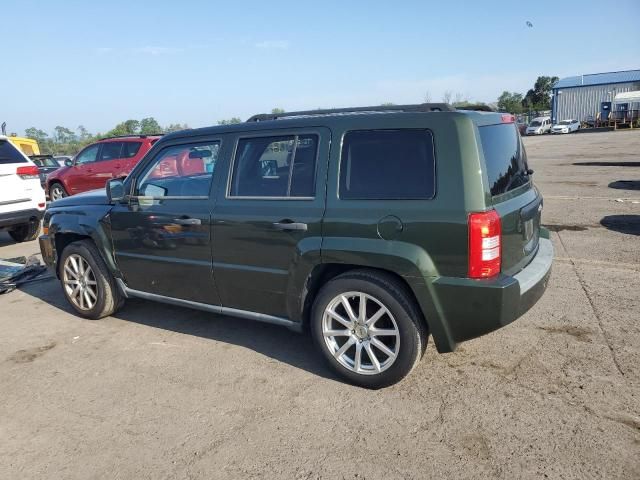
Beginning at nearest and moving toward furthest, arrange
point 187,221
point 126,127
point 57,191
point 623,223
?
point 187,221 → point 623,223 → point 57,191 → point 126,127

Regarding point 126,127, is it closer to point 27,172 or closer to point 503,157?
point 27,172

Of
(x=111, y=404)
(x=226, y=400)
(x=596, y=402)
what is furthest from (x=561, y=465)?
(x=111, y=404)

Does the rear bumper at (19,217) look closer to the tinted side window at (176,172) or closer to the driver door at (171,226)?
the driver door at (171,226)

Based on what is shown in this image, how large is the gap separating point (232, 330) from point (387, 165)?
7.29 ft

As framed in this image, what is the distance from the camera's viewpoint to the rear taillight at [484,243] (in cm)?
295

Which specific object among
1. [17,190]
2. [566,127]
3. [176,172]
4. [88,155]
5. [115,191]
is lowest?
[566,127]

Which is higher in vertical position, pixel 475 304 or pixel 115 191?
pixel 115 191

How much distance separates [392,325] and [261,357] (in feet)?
3.89

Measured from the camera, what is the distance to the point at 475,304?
9.90ft

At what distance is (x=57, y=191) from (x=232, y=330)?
34.9ft

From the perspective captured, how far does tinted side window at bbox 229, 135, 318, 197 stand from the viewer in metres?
3.57

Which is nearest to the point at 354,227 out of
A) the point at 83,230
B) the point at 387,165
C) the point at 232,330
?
the point at 387,165

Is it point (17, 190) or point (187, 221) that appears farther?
point (17, 190)

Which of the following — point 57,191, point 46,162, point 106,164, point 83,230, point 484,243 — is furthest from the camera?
point 46,162
